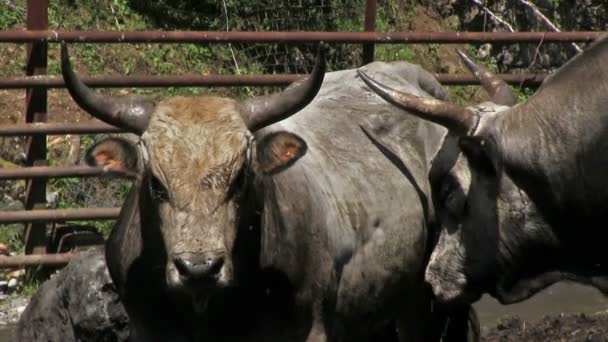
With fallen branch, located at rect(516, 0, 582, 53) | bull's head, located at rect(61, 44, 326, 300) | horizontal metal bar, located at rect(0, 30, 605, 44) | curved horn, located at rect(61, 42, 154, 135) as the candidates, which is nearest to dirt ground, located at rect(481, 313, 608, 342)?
horizontal metal bar, located at rect(0, 30, 605, 44)

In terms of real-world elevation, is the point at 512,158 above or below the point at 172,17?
above

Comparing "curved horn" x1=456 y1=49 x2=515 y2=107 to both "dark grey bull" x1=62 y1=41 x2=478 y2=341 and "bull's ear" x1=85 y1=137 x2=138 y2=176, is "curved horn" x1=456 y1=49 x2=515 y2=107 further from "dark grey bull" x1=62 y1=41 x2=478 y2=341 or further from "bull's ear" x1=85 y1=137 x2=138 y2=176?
"bull's ear" x1=85 y1=137 x2=138 y2=176

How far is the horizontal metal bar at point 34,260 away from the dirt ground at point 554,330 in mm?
3054

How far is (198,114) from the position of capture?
7008mm

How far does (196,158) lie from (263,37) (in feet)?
15.9

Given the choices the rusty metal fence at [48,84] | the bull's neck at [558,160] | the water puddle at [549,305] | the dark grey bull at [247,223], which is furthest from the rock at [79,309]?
the water puddle at [549,305]

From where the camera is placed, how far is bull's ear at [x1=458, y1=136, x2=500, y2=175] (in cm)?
774

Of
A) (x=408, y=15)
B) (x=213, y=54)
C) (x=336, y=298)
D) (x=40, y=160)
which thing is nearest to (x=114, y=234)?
(x=336, y=298)

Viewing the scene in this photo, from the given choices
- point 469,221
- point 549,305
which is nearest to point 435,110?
point 469,221

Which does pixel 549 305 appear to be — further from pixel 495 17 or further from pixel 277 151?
pixel 495 17

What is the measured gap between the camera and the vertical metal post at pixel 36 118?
36.9ft

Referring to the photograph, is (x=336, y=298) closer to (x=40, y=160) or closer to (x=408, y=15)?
(x=40, y=160)

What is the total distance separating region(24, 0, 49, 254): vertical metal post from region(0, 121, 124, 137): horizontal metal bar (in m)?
0.19

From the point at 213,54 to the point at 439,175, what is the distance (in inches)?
289
